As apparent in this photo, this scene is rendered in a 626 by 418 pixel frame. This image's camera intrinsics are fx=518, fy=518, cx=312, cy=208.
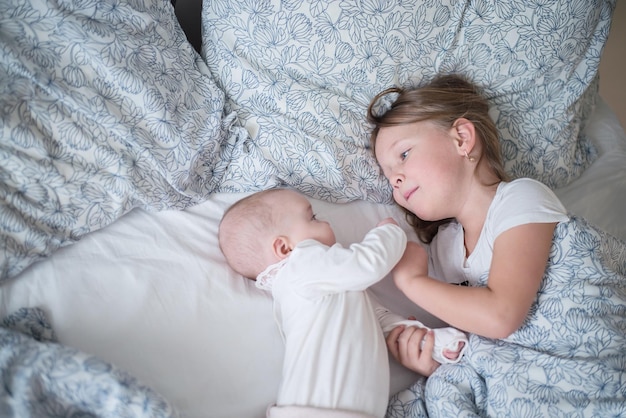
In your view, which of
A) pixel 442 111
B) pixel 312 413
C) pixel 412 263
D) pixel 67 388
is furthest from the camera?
pixel 442 111

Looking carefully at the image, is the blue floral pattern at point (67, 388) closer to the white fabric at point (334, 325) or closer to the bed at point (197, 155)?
the bed at point (197, 155)

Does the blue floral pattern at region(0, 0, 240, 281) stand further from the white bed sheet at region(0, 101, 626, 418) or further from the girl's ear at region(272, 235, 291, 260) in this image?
the girl's ear at region(272, 235, 291, 260)

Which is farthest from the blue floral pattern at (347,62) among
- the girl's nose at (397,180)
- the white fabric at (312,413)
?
the white fabric at (312,413)

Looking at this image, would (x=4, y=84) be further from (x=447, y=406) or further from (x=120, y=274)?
(x=447, y=406)

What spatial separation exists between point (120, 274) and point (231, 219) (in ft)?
0.85

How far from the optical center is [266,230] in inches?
43.7

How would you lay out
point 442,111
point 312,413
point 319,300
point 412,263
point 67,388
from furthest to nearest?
point 442,111 < point 412,263 < point 319,300 < point 312,413 < point 67,388

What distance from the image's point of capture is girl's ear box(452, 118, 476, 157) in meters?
1.22

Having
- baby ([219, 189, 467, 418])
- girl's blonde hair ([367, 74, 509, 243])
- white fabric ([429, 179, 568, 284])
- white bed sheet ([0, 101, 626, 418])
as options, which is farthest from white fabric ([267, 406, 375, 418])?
girl's blonde hair ([367, 74, 509, 243])

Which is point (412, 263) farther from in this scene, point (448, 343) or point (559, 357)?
point (559, 357)

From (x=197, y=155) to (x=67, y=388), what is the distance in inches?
23.1

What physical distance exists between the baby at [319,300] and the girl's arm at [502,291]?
0.22 ft

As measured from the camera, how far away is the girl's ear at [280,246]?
1.10 metres

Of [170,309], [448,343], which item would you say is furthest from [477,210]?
[170,309]
